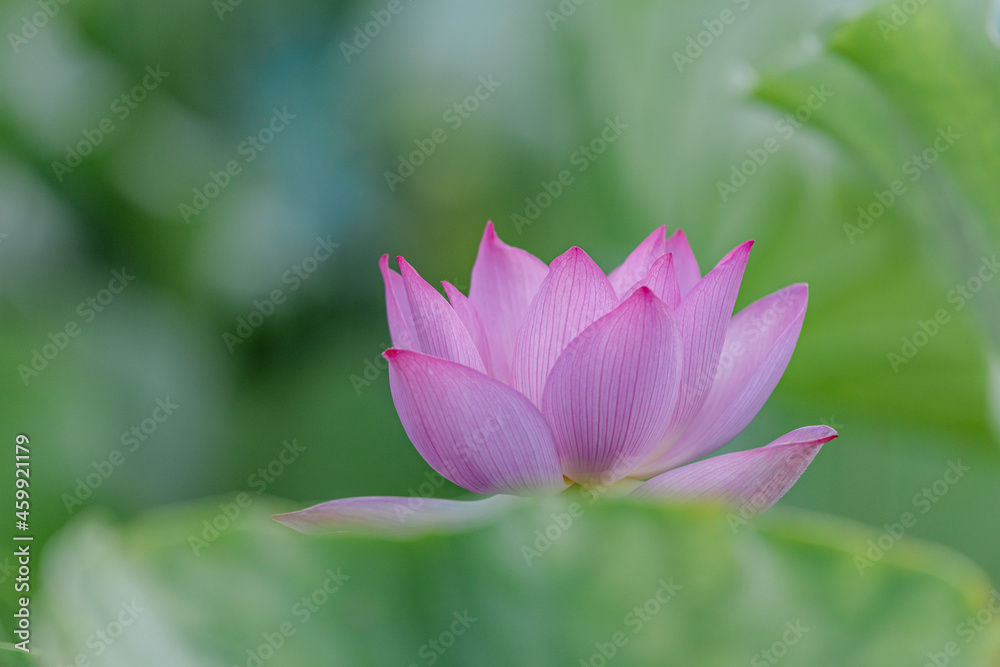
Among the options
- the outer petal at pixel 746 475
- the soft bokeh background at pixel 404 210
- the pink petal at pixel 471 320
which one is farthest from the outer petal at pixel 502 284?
the soft bokeh background at pixel 404 210

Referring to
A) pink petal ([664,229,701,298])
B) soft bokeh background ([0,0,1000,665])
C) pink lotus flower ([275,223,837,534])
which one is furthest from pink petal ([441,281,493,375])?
soft bokeh background ([0,0,1000,665])

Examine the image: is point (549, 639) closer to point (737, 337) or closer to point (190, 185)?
point (737, 337)

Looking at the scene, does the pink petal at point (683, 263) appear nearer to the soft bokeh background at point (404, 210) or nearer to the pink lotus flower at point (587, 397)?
the pink lotus flower at point (587, 397)

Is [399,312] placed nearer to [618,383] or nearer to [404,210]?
[618,383]

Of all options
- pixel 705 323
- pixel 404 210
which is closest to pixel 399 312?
pixel 705 323

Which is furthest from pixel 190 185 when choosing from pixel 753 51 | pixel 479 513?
pixel 479 513

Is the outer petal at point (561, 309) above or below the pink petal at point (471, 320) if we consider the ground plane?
above
